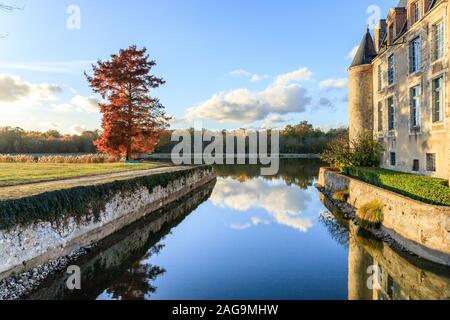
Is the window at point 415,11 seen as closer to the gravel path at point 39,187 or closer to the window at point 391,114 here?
the window at point 391,114

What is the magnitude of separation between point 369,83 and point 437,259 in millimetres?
15678

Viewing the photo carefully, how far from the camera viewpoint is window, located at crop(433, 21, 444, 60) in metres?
11.8

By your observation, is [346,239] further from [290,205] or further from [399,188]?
[290,205]

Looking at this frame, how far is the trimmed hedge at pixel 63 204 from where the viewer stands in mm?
6062

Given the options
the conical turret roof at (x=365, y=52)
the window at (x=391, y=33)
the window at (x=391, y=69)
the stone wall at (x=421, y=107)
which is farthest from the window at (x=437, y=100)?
the conical turret roof at (x=365, y=52)

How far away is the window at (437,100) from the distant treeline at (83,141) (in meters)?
28.7

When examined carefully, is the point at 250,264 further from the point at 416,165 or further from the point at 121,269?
the point at 416,165

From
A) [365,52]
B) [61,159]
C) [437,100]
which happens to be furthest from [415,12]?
[61,159]

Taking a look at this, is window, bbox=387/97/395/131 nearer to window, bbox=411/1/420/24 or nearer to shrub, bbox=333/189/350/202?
window, bbox=411/1/420/24

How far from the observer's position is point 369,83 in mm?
20016

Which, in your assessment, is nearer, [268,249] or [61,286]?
[61,286]

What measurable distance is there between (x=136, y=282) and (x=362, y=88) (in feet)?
61.3

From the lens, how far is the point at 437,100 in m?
12.3

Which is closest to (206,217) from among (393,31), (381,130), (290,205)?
(290,205)
